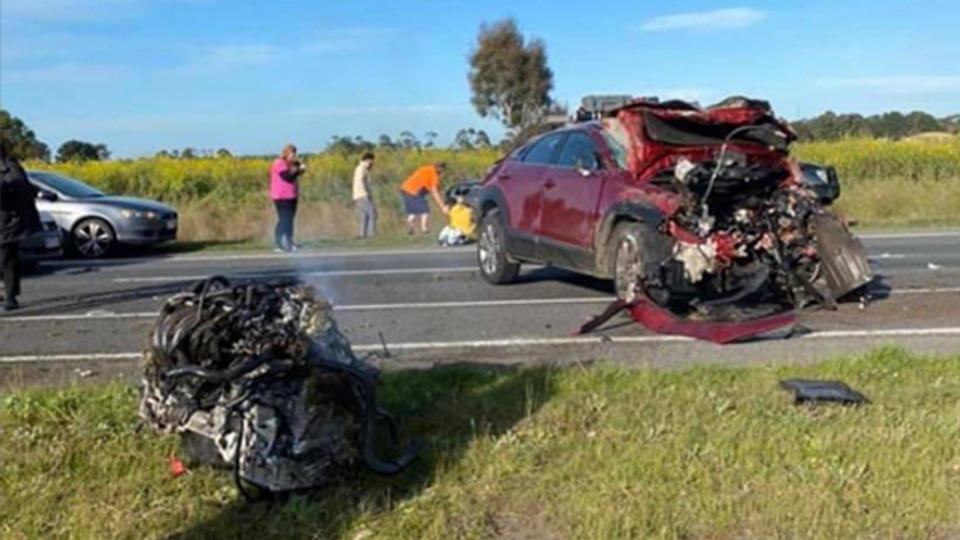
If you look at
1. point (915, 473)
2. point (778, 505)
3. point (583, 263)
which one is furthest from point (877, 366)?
point (583, 263)

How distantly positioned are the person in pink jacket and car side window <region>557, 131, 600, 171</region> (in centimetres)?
818

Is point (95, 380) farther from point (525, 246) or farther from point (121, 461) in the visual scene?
point (525, 246)

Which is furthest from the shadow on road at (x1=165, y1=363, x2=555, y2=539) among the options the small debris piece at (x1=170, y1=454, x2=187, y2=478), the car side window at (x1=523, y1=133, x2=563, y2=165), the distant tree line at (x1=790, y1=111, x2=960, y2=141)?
the distant tree line at (x1=790, y1=111, x2=960, y2=141)

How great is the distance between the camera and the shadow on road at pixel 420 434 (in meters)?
4.41

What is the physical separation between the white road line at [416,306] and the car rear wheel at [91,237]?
23.8ft

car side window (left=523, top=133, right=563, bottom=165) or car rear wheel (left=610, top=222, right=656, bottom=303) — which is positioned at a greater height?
car side window (left=523, top=133, right=563, bottom=165)

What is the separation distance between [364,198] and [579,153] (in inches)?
407

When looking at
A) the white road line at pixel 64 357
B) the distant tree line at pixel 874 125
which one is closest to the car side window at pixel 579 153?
the white road line at pixel 64 357

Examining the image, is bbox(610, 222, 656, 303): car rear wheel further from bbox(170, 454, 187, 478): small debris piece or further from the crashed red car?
bbox(170, 454, 187, 478): small debris piece

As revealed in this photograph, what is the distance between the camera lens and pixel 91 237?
58.6 feet

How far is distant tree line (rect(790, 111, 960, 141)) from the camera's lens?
38.7 m

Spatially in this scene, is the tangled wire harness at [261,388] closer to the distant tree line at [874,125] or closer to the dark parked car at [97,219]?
the dark parked car at [97,219]

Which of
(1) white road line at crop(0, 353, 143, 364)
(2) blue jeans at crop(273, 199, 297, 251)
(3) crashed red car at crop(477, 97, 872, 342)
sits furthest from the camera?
(2) blue jeans at crop(273, 199, 297, 251)

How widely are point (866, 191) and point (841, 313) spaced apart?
55.4ft
